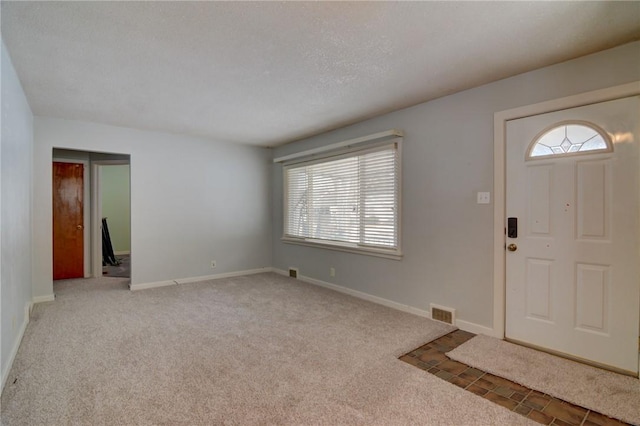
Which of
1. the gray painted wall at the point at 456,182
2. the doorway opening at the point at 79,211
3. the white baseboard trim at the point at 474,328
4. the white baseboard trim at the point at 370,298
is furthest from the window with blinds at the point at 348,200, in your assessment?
the doorway opening at the point at 79,211

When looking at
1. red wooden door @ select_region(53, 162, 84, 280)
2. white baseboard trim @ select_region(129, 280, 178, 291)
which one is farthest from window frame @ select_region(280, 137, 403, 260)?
red wooden door @ select_region(53, 162, 84, 280)

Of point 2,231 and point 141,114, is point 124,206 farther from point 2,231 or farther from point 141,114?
point 2,231

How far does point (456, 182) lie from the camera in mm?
3336

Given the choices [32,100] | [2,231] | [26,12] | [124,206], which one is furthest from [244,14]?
[124,206]

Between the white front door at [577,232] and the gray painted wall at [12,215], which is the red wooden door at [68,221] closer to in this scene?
the gray painted wall at [12,215]

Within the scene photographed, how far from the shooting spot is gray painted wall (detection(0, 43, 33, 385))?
2.29 m

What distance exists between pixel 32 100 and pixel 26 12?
2.07m

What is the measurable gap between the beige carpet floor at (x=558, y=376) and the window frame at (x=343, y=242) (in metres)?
1.41

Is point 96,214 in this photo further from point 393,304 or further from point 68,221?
point 393,304

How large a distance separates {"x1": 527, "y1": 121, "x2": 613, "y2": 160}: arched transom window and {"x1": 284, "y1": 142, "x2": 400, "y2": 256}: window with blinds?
147cm

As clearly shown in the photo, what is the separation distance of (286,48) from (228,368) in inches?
98.0

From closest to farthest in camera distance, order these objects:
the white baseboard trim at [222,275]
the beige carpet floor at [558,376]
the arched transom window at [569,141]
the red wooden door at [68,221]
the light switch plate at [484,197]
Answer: the beige carpet floor at [558,376]
the arched transom window at [569,141]
the light switch plate at [484,197]
the white baseboard trim at [222,275]
the red wooden door at [68,221]

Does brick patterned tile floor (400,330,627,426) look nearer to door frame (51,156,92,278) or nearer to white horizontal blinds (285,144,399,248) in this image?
white horizontal blinds (285,144,399,248)

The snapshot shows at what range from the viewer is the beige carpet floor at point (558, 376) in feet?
6.51
